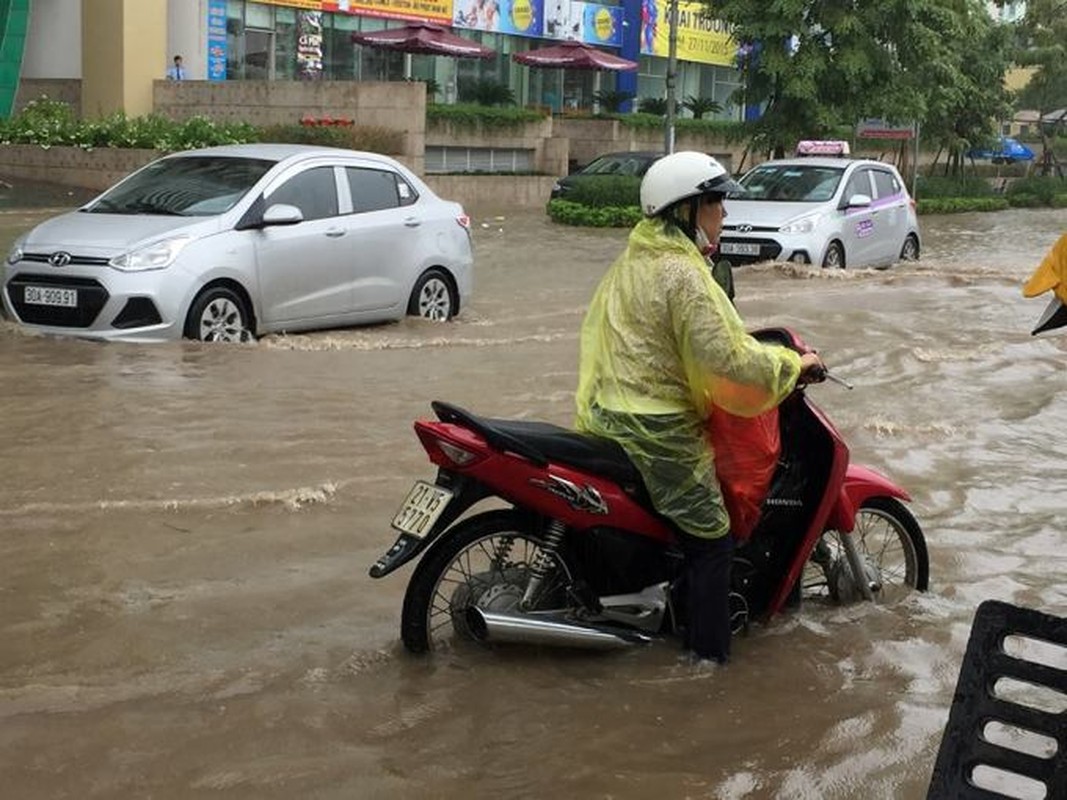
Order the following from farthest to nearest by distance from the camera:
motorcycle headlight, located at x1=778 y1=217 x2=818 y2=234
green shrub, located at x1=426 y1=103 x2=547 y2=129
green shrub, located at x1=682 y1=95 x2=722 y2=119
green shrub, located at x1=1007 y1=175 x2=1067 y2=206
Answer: green shrub, located at x1=1007 y1=175 x2=1067 y2=206, green shrub, located at x1=682 y1=95 x2=722 y2=119, green shrub, located at x1=426 y1=103 x2=547 y2=129, motorcycle headlight, located at x1=778 y1=217 x2=818 y2=234

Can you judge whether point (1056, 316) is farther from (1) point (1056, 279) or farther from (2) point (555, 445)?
(2) point (555, 445)

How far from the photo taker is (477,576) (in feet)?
15.2

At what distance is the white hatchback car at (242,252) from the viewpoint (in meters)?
9.74

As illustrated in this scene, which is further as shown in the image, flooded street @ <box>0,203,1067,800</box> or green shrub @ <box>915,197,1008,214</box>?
green shrub @ <box>915,197,1008,214</box>

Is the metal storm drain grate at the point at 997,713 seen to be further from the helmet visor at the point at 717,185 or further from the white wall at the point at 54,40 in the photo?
the white wall at the point at 54,40

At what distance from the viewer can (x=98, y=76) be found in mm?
27750

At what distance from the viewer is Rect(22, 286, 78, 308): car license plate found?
384 inches

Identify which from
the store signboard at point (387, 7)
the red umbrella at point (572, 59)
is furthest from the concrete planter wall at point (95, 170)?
the red umbrella at point (572, 59)

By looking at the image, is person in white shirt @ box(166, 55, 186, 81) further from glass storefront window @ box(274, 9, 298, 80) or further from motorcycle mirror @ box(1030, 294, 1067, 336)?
motorcycle mirror @ box(1030, 294, 1067, 336)

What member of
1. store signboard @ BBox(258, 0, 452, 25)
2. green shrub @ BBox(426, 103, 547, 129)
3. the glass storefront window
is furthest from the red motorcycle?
the glass storefront window

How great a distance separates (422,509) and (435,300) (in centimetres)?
819

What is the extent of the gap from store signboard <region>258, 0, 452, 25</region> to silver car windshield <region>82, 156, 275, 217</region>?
21417mm

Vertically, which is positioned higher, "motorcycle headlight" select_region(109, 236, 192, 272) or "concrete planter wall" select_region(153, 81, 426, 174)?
"concrete planter wall" select_region(153, 81, 426, 174)

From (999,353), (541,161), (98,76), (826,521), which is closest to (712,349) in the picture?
(826,521)
